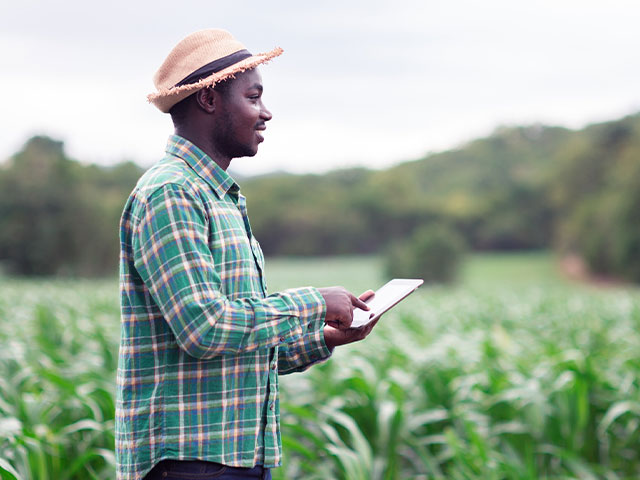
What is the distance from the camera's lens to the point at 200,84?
1491 mm

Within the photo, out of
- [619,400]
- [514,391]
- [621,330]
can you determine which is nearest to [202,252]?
[514,391]

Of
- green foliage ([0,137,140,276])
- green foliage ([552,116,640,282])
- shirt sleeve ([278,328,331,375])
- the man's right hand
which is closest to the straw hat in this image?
the man's right hand

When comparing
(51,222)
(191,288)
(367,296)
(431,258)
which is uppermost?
(191,288)

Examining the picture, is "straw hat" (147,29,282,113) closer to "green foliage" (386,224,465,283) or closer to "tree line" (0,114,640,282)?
"tree line" (0,114,640,282)

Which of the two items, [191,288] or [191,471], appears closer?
[191,288]

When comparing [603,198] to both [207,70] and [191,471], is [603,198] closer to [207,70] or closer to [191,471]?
[207,70]

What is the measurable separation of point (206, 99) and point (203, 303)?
0.46 meters

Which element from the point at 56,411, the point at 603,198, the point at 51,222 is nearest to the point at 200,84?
the point at 56,411

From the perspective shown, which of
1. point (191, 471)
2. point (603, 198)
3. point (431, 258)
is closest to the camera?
point (191, 471)

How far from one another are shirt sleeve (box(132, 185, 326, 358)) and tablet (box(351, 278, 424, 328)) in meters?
0.21

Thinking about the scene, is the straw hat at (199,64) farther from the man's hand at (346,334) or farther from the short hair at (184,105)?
the man's hand at (346,334)

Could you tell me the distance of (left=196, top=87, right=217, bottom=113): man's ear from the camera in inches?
60.3

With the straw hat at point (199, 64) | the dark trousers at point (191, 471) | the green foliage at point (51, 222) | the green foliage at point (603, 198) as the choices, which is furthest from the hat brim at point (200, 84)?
the green foliage at point (603, 198)

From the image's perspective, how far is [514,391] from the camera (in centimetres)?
343
